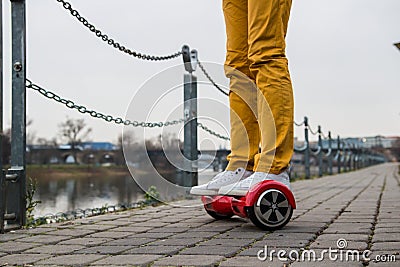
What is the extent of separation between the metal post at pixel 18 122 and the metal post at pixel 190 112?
7.74 ft

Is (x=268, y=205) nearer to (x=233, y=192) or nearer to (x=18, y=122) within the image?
(x=233, y=192)

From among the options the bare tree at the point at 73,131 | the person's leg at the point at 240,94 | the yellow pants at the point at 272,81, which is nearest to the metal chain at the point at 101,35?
the person's leg at the point at 240,94

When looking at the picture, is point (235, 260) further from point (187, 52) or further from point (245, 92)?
point (187, 52)

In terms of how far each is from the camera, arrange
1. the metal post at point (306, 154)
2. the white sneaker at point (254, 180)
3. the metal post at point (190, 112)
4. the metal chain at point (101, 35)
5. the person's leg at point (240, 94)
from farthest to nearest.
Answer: the metal post at point (306, 154)
the metal post at point (190, 112)
the metal chain at point (101, 35)
the person's leg at point (240, 94)
the white sneaker at point (254, 180)

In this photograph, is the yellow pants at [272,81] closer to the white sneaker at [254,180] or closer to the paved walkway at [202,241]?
the white sneaker at [254,180]

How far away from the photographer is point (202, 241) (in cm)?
253

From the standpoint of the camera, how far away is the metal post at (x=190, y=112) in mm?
5566

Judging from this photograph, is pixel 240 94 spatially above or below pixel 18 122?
above

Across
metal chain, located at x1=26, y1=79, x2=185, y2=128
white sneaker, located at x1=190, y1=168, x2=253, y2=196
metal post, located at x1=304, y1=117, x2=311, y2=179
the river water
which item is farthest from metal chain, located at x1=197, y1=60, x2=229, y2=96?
metal post, located at x1=304, y1=117, x2=311, y2=179

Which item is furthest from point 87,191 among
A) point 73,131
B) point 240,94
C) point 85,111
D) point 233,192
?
A: point 233,192

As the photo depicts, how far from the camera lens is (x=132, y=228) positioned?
10.2 feet

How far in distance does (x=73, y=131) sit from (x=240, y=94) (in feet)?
19.1

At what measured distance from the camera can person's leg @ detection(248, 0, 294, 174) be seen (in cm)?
294

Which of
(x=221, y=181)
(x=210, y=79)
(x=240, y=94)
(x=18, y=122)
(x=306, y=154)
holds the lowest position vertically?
(x=221, y=181)
